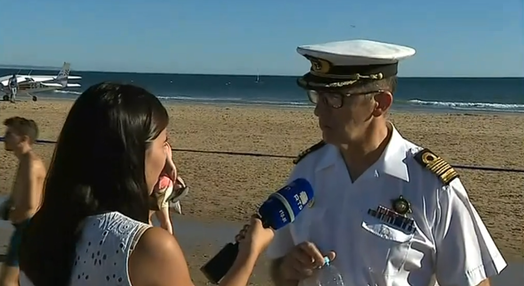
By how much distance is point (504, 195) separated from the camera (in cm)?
1199

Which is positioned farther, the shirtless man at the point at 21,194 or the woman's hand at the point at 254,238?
the shirtless man at the point at 21,194

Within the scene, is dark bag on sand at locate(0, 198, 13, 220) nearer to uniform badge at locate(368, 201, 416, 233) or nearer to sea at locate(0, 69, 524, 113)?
sea at locate(0, 69, 524, 113)

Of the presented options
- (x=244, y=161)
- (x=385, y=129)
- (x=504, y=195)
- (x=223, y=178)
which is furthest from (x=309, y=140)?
(x=385, y=129)

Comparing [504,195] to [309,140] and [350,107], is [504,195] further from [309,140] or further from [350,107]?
[350,107]

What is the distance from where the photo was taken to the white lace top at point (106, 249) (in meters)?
2.04

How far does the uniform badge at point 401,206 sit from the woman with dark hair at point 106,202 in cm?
93

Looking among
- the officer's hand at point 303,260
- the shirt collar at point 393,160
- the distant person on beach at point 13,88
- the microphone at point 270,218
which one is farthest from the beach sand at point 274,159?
the distant person on beach at point 13,88

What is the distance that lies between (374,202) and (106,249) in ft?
3.69

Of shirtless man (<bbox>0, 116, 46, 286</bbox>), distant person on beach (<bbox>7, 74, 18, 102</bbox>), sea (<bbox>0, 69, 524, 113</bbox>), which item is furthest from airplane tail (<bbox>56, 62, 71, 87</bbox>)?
shirtless man (<bbox>0, 116, 46, 286</bbox>)

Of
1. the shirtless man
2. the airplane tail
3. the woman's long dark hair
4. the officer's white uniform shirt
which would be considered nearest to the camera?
the woman's long dark hair

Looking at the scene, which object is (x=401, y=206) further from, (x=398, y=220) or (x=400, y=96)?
(x=400, y=96)

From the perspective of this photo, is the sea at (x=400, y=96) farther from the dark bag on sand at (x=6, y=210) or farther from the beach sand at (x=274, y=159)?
the dark bag on sand at (x=6, y=210)

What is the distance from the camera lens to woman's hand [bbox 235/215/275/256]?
2.42 m

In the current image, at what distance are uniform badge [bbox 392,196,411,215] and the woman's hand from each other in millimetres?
530
